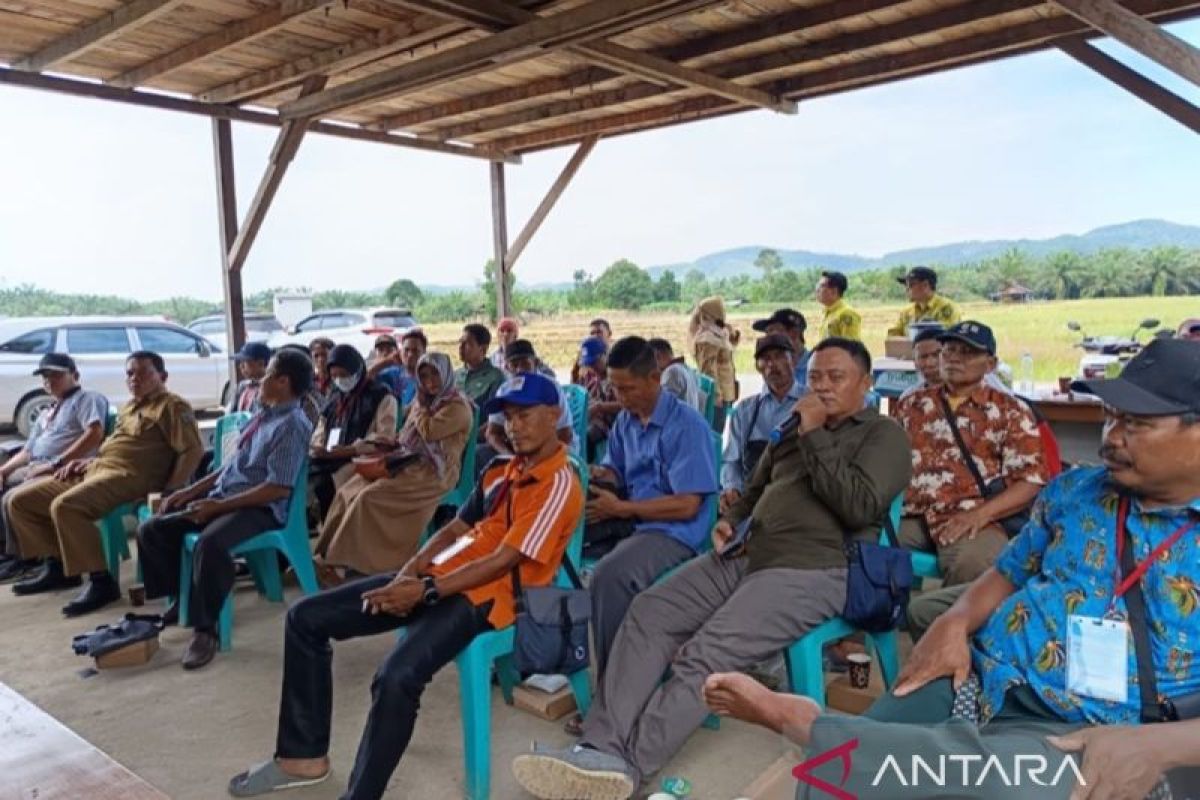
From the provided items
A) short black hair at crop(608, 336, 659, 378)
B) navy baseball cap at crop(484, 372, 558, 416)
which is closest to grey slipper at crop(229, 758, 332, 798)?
navy baseball cap at crop(484, 372, 558, 416)

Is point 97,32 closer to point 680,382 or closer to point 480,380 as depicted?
point 480,380

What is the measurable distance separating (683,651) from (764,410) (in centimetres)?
139

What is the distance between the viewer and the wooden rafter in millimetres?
4640

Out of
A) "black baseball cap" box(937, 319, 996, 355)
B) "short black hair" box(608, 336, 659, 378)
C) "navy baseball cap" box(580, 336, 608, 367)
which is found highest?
"black baseball cap" box(937, 319, 996, 355)

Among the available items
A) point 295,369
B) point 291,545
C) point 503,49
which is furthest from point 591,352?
point 291,545

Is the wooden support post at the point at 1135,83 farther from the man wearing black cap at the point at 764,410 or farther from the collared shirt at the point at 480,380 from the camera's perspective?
the collared shirt at the point at 480,380

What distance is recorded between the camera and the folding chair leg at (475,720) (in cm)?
214

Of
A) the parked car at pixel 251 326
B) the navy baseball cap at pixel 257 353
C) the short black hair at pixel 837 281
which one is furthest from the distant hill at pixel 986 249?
the parked car at pixel 251 326

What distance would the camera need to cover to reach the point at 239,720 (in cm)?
270

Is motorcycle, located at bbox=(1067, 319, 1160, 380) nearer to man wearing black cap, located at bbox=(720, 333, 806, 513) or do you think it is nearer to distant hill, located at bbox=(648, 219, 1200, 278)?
distant hill, located at bbox=(648, 219, 1200, 278)

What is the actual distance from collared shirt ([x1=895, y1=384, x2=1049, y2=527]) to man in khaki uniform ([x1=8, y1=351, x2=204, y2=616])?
3.30 m

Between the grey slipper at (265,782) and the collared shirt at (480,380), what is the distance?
290 centimetres

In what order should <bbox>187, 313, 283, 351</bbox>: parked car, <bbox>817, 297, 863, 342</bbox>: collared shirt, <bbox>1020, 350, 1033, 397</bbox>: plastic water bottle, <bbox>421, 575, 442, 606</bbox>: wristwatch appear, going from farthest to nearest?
1. <bbox>187, 313, 283, 351</bbox>: parked car
2. <bbox>817, 297, 863, 342</bbox>: collared shirt
3. <bbox>1020, 350, 1033, 397</bbox>: plastic water bottle
4. <bbox>421, 575, 442, 606</bbox>: wristwatch

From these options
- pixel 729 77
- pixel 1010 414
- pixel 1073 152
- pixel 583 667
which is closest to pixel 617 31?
pixel 729 77
